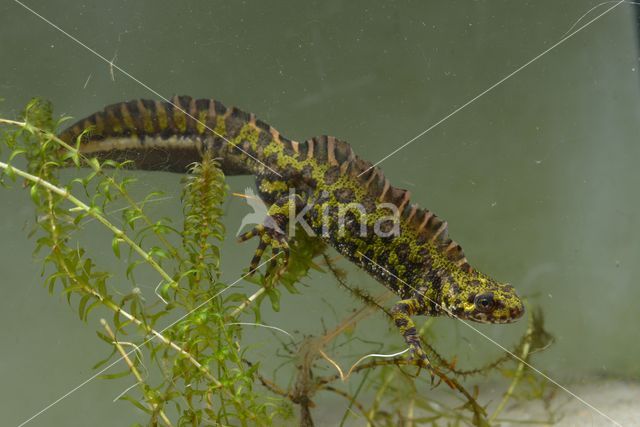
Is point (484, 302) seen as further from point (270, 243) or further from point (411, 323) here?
point (270, 243)

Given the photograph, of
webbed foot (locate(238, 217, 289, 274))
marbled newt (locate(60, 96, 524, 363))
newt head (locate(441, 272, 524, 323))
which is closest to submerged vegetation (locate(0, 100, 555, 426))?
webbed foot (locate(238, 217, 289, 274))

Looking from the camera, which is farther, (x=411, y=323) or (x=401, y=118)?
(x=401, y=118)

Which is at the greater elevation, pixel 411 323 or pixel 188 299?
pixel 411 323

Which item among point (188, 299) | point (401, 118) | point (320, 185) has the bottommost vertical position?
point (188, 299)

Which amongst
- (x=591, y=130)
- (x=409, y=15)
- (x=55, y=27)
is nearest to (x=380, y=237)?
(x=409, y=15)

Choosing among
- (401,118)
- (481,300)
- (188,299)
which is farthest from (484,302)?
(188,299)

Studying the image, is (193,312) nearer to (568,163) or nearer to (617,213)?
(568,163)

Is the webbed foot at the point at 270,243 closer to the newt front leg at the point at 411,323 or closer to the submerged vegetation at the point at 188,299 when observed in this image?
the submerged vegetation at the point at 188,299
